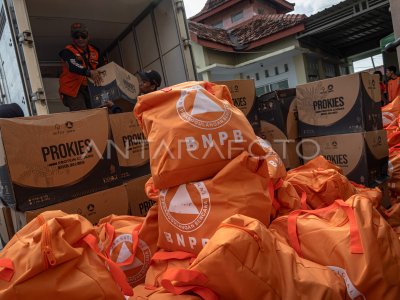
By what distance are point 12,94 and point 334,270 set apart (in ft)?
10.7

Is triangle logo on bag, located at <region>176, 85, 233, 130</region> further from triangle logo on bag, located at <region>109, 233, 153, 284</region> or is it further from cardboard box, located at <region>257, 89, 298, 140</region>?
cardboard box, located at <region>257, 89, 298, 140</region>

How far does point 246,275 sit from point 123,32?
4.56 meters

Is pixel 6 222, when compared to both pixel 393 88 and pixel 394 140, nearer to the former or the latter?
pixel 394 140

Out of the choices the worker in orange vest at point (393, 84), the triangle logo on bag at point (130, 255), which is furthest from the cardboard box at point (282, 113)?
the worker in orange vest at point (393, 84)

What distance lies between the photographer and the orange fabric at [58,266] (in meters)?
0.98

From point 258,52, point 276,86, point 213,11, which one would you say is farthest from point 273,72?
point 213,11

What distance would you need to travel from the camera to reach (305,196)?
75.6 inches

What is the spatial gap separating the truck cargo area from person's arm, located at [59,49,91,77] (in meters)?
0.33

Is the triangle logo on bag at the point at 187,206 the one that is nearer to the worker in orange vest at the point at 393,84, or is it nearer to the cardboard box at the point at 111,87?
the cardboard box at the point at 111,87

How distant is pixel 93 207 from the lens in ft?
6.25

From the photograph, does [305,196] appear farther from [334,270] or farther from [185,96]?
[185,96]

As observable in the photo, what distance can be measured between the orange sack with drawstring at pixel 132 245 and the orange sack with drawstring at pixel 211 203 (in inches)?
5.3

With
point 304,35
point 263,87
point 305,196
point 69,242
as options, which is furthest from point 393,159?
point 263,87

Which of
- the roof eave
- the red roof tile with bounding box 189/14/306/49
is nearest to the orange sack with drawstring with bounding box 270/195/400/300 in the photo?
the red roof tile with bounding box 189/14/306/49
